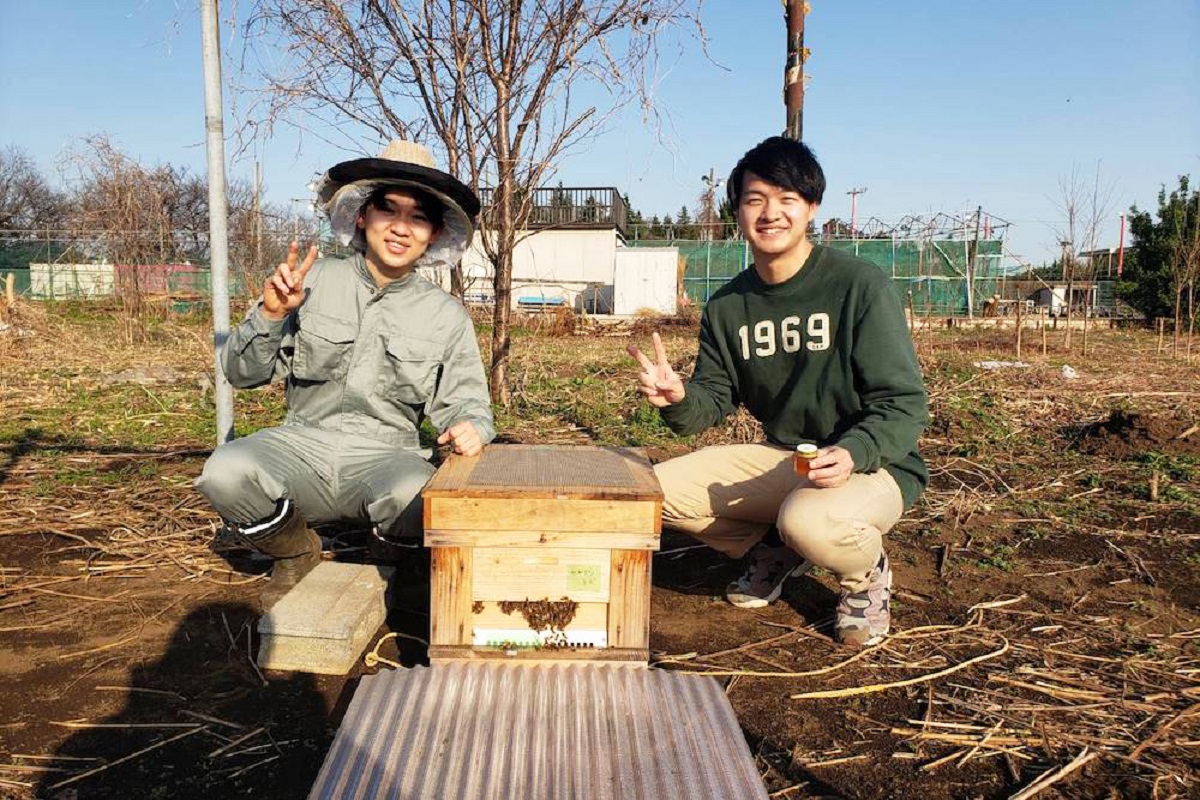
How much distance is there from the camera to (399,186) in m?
3.22

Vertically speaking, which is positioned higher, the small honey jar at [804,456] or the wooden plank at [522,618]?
the small honey jar at [804,456]

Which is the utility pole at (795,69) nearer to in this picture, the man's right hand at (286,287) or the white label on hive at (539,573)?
the man's right hand at (286,287)

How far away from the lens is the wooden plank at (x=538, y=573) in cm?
240

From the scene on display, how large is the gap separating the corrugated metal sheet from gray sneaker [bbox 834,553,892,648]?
89 cm

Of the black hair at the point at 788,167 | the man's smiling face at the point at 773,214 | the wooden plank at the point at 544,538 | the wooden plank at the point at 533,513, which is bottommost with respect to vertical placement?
the wooden plank at the point at 544,538

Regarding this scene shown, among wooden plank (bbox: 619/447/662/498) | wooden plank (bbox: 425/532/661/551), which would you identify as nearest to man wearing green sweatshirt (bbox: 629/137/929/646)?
wooden plank (bbox: 619/447/662/498)

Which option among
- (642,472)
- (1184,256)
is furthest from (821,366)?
(1184,256)

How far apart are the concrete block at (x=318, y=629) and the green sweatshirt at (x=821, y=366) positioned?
1.38 meters

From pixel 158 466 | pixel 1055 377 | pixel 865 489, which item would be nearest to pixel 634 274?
pixel 1055 377

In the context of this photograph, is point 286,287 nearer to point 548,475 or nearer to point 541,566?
point 548,475

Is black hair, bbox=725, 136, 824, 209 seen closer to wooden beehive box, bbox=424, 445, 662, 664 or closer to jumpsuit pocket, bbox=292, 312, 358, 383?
wooden beehive box, bbox=424, 445, 662, 664

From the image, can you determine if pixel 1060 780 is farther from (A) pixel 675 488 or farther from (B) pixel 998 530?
(B) pixel 998 530

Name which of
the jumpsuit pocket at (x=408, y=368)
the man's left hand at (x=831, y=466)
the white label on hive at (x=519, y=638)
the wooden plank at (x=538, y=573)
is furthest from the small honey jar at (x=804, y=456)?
the jumpsuit pocket at (x=408, y=368)

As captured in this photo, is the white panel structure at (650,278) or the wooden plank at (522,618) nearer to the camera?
the wooden plank at (522,618)
